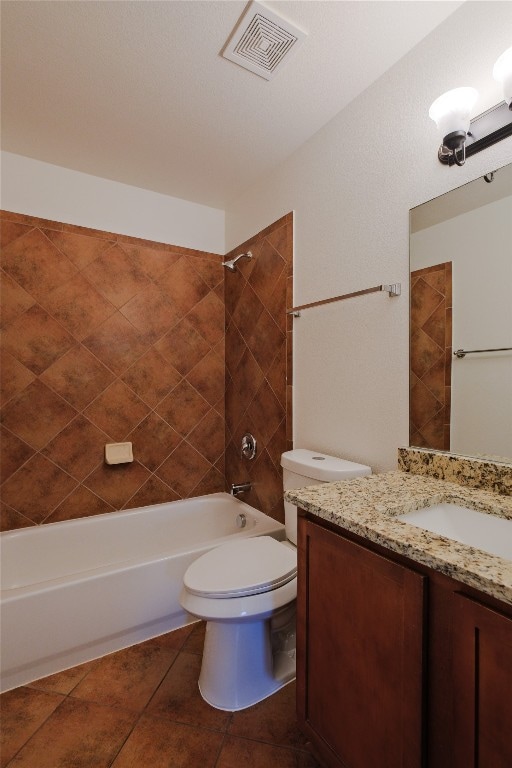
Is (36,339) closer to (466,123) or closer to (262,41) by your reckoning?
(262,41)

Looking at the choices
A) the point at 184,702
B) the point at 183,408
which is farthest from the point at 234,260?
the point at 184,702

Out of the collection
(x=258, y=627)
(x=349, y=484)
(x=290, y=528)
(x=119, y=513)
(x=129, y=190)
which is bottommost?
(x=258, y=627)

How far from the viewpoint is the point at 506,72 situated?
101 cm

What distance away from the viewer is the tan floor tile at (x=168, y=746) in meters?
1.19

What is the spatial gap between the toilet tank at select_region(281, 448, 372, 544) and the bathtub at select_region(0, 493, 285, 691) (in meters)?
0.39

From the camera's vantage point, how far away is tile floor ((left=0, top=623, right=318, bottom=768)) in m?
1.20

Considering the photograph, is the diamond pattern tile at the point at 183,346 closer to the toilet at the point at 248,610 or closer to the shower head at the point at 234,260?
the shower head at the point at 234,260

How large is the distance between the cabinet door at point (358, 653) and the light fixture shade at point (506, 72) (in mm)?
1250

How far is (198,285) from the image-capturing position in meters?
2.64

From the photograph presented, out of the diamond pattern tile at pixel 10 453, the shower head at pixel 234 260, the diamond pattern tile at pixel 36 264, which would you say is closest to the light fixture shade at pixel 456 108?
the shower head at pixel 234 260

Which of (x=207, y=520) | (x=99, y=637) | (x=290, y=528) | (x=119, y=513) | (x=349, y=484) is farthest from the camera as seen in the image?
(x=207, y=520)

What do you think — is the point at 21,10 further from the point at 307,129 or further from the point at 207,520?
the point at 207,520

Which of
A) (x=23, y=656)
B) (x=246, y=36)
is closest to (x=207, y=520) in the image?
(x=23, y=656)

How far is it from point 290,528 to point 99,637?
957 mm
